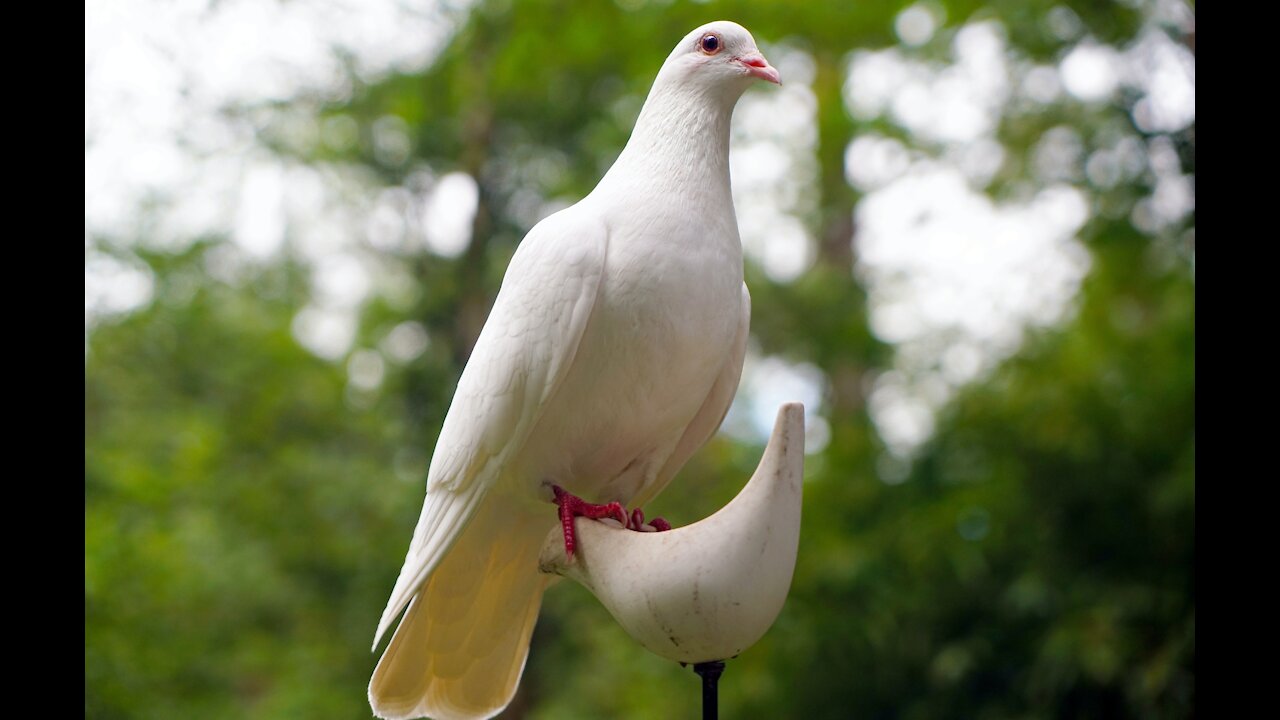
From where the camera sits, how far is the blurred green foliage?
4.61m

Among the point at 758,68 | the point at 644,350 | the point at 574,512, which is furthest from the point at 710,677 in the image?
the point at 758,68

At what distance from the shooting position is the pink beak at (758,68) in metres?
1.85

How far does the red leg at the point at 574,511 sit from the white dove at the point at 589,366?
2cm

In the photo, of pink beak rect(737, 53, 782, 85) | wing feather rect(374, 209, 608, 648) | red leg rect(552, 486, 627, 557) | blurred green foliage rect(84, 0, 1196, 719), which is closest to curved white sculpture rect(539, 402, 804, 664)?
red leg rect(552, 486, 627, 557)

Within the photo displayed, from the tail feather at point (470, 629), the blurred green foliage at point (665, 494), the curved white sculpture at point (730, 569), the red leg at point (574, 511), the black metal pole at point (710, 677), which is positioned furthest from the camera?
the blurred green foliage at point (665, 494)

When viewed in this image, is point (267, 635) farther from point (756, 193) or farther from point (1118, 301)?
point (1118, 301)

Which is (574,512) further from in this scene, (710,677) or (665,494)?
(665,494)

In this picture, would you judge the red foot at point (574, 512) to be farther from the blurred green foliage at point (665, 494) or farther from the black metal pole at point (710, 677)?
the blurred green foliage at point (665, 494)

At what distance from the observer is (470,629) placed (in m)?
2.04

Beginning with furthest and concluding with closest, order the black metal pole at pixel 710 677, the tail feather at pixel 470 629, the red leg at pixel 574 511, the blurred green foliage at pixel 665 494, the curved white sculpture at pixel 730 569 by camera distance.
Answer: the blurred green foliage at pixel 665 494, the tail feather at pixel 470 629, the red leg at pixel 574 511, the black metal pole at pixel 710 677, the curved white sculpture at pixel 730 569

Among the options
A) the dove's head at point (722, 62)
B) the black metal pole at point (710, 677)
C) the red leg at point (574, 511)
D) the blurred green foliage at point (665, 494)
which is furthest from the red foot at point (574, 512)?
the blurred green foliage at point (665, 494)

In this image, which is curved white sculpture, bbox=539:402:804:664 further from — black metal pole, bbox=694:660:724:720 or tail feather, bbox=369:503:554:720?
tail feather, bbox=369:503:554:720

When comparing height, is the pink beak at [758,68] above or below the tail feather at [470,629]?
above
